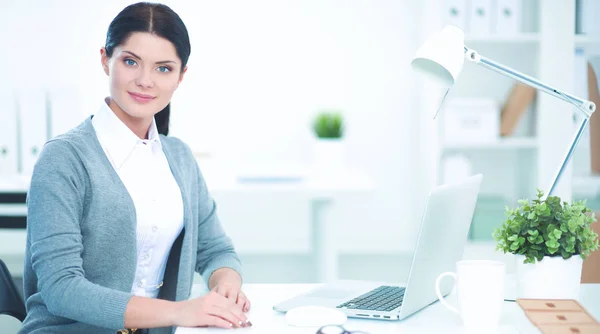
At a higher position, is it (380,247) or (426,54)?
(426,54)

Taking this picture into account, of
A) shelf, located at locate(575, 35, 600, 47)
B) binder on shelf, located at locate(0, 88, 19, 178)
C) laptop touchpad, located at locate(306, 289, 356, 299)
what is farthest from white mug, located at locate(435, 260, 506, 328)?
binder on shelf, located at locate(0, 88, 19, 178)

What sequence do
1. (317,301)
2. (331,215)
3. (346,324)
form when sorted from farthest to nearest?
(331,215) < (317,301) < (346,324)

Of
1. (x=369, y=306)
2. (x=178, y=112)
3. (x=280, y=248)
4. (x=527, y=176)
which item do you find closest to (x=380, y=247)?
(x=280, y=248)

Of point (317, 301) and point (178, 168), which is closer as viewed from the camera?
point (317, 301)

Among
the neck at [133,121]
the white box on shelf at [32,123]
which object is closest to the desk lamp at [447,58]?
the neck at [133,121]

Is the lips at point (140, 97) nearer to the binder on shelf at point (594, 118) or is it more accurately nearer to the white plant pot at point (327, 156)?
the white plant pot at point (327, 156)

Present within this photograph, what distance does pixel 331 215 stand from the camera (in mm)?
3225

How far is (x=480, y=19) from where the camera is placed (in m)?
3.34

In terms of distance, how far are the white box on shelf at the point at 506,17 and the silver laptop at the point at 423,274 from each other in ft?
6.67

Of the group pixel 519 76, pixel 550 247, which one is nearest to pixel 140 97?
pixel 519 76

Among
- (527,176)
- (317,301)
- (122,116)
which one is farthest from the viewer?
(527,176)

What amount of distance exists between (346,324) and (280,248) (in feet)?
8.41

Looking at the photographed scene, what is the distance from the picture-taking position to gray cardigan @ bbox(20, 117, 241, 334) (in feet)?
4.45

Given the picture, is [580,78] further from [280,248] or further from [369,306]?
[369,306]
